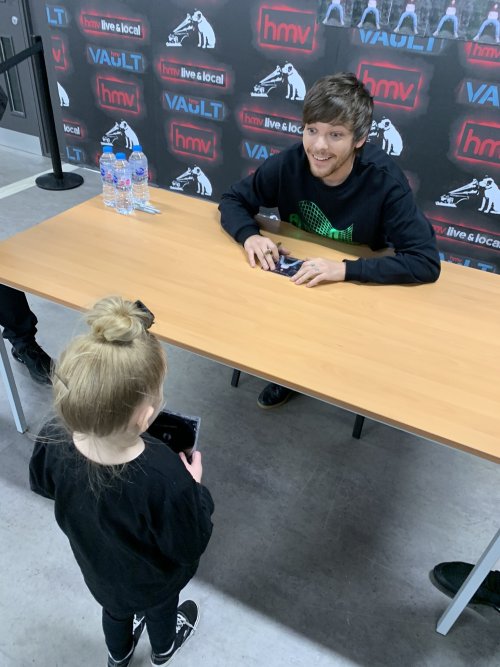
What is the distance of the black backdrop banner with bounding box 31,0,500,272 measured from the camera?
261cm

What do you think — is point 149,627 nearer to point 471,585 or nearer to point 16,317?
point 471,585

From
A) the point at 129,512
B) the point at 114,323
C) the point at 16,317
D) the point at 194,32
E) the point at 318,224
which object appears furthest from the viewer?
the point at 194,32

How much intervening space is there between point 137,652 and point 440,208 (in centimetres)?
263

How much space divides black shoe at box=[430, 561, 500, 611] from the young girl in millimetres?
846

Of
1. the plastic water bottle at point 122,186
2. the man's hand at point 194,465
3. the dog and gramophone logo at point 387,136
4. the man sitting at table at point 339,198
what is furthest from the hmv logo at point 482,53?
the man's hand at point 194,465

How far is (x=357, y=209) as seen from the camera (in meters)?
1.67

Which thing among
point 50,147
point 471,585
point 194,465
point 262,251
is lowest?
point 50,147

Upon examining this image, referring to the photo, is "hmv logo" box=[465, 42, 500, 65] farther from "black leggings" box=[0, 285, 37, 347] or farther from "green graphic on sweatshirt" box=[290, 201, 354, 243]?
"black leggings" box=[0, 285, 37, 347]

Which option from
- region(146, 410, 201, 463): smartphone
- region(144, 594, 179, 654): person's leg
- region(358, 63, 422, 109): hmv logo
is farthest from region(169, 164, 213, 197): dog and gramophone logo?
region(144, 594, 179, 654): person's leg

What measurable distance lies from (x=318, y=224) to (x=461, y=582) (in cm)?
120

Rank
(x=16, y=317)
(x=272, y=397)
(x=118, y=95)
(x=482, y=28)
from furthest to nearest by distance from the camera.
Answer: (x=118, y=95) → (x=482, y=28) → (x=272, y=397) → (x=16, y=317)

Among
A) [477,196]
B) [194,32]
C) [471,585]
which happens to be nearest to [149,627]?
[471,585]

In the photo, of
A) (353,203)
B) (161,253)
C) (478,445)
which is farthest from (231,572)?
(353,203)

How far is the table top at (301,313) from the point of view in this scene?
1144mm
